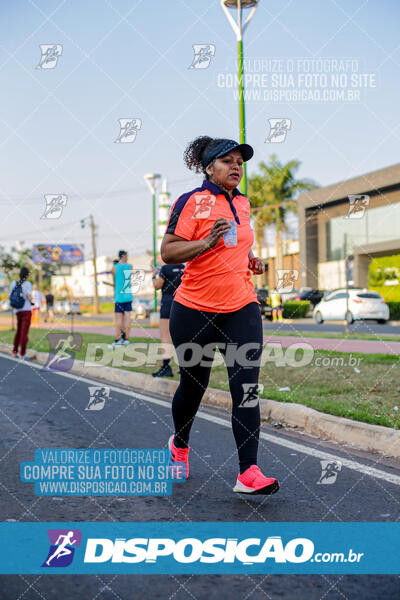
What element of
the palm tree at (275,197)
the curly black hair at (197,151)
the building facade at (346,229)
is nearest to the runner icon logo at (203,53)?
the curly black hair at (197,151)

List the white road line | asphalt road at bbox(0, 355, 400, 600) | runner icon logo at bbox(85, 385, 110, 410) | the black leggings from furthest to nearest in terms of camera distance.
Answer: runner icon logo at bbox(85, 385, 110, 410), the white road line, the black leggings, asphalt road at bbox(0, 355, 400, 600)

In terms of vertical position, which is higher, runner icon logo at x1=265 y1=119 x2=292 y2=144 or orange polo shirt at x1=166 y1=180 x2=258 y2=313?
runner icon logo at x1=265 y1=119 x2=292 y2=144

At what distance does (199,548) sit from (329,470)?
1583 mm

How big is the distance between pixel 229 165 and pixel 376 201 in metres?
43.3

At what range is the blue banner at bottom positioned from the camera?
2.89 meters

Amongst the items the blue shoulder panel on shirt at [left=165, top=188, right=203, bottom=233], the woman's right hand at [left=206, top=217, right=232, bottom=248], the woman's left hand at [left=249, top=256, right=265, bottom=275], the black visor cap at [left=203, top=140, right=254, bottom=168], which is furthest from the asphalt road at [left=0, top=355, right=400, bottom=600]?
the black visor cap at [left=203, top=140, right=254, bottom=168]

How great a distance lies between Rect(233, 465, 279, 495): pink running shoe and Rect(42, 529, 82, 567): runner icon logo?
→ 0.97 m

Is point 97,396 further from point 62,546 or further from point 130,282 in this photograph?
point 130,282

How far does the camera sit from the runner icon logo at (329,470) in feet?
13.8

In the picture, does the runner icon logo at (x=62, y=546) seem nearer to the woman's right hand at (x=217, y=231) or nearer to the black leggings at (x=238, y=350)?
the black leggings at (x=238, y=350)

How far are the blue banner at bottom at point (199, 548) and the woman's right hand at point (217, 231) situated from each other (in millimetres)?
1409

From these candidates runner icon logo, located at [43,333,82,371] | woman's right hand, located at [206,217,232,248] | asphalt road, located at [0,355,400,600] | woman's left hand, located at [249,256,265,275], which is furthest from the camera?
runner icon logo, located at [43,333,82,371]

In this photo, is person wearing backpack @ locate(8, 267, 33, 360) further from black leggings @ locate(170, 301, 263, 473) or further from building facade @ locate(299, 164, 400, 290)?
building facade @ locate(299, 164, 400, 290)

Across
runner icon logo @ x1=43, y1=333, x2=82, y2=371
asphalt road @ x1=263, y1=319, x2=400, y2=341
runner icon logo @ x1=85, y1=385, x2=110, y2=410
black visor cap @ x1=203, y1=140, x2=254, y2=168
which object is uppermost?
black visor cap @ x1=203, y1=140, x2=254, y2=168
